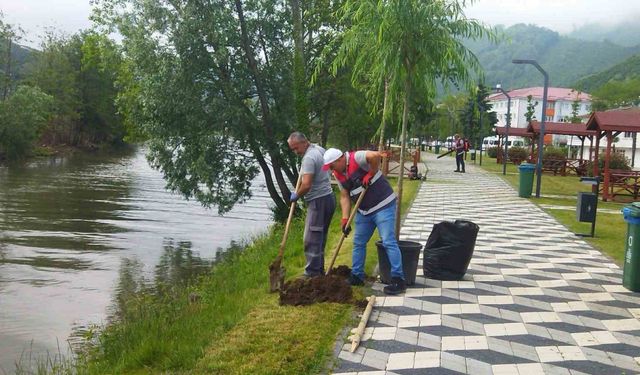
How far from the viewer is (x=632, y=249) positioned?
7.36 metres

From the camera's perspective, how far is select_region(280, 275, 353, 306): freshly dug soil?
6410mm

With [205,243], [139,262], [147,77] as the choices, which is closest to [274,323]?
[139,262]

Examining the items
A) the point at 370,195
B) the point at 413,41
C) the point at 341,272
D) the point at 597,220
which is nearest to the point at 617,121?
the point at 597,220

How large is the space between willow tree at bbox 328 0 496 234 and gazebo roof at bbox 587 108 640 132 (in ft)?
43.9

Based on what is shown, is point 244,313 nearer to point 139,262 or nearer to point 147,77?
point 139,262

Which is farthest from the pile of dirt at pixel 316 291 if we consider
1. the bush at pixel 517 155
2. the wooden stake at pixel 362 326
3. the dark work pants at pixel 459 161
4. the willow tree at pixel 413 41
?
the bush at pixel 517 155

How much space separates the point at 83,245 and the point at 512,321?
12.2m

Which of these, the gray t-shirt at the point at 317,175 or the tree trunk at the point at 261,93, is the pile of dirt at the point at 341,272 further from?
the tree trunk at the point at 261,93

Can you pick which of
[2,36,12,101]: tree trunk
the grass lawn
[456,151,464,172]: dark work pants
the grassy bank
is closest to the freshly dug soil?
the grassy bank

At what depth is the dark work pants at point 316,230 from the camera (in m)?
7.16

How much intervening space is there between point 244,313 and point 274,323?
0.60m

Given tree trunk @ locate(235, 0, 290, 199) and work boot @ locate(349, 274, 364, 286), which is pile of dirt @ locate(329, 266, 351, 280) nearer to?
work boot @ locate(349, 274, 364, 286)

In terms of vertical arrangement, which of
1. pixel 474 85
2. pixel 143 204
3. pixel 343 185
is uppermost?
pixel 474 85

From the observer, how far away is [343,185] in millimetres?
6922
